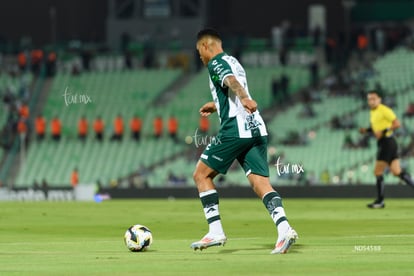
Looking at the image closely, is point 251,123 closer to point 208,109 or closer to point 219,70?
point 219,70

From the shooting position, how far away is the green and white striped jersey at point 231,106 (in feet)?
51.8

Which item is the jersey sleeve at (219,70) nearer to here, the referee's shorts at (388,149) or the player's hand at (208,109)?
the player's hand at (208,109)

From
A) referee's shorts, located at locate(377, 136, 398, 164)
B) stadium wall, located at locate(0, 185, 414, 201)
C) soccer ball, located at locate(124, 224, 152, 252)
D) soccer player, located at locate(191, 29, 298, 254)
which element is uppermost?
soccer player, located at locate(191, 29, 298, 254)

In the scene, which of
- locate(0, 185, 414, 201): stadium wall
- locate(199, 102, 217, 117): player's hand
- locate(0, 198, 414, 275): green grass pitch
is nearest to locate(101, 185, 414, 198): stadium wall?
locate(0, 185, 414, 201): stadium wall

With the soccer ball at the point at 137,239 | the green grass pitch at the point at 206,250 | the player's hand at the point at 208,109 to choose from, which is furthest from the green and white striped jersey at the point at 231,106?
the soccer ball at the point at 137,239

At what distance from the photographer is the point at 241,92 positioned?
15.4 m

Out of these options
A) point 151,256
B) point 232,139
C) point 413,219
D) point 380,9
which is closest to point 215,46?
point 232,139

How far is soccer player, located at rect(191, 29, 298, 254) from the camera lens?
15.8 metres

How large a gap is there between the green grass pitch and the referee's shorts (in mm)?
1197

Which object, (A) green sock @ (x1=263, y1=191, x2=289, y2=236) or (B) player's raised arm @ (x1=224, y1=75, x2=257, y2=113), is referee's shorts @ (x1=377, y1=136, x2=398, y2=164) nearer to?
(A) green sock @ (x1=263, y1=191, x2=289, y2=236)

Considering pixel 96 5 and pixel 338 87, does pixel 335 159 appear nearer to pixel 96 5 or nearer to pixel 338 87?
pixel 338 87

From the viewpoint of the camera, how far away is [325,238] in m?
18.8

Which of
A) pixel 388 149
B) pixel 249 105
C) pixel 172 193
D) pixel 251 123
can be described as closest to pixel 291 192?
pixel 172 193

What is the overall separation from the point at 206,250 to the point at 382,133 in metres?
13.7
